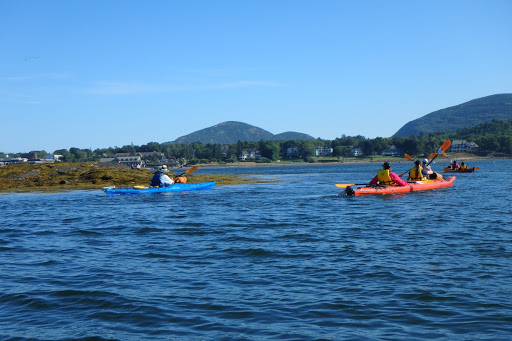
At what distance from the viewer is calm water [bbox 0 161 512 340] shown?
722 centimetres

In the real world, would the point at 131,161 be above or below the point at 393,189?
above

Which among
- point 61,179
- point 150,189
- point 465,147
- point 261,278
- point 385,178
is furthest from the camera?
point 465,147

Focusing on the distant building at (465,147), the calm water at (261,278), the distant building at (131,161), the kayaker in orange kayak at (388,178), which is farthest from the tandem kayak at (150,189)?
the distant building at (465,147)

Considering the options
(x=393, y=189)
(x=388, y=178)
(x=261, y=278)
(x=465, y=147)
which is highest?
(x=465, y=147)

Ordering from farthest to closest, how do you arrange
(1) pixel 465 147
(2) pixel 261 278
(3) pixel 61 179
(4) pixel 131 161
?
(1) pixel 465 147 → (4) pixel 131 161 → (3) pixel 61 179 → (2) pixel 261 278

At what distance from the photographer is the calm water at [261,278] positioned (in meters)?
7.22

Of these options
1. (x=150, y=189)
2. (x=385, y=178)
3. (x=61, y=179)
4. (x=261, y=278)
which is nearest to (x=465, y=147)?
(x=61, y=179)

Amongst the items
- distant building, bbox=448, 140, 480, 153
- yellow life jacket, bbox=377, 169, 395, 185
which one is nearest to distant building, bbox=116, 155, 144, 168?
distant building, bbox=448, 140, 480, 153

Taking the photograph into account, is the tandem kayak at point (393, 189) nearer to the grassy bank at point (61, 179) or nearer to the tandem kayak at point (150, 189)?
the tandem kayak at point (150, 189)

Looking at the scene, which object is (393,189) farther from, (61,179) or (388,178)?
(61,179)

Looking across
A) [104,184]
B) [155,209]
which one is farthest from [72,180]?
[155,209]

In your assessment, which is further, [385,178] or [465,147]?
[465,147]

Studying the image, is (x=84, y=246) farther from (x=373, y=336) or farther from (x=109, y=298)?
(x=373, y=336)

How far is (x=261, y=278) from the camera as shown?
9953 millimetres
